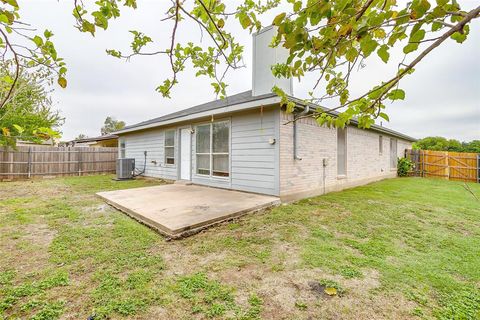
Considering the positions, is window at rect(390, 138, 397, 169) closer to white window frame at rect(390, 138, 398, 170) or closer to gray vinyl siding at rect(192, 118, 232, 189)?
white window frame at rect(390, 138, 398, 170)

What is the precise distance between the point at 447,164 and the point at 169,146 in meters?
15.3

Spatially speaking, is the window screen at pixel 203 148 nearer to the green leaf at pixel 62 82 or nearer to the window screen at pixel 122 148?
the green leaf at pixel 62 82

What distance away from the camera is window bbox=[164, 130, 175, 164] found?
9.27m

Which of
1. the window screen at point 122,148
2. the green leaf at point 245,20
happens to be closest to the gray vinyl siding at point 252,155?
the green leaf at point 245,20

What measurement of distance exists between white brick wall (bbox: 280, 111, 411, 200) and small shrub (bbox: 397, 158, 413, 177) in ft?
12.9

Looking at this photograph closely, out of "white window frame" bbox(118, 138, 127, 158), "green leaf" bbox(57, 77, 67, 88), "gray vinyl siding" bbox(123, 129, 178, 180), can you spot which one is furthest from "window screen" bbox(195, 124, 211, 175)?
"white window frame" bbox(118, 138, 127, 158)

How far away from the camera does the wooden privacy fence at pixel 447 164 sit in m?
12.0

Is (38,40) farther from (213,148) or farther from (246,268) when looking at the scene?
(213,148)

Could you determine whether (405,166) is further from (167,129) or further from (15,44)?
(15,44)

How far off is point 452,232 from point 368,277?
264cm

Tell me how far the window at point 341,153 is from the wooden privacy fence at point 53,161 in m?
13.1

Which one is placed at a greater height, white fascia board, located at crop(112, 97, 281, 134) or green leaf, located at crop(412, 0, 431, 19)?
white fascia board, located at crop(112, 97, 281, 134)

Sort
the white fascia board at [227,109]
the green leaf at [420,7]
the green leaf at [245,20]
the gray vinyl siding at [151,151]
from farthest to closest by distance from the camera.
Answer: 1. the gray vinyl siding at [151,151]
2. the white fascia board at [227,109]
3. the green leaf at [245,20]
4. the green leaf at [420,7]

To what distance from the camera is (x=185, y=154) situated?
8664 millimetres
